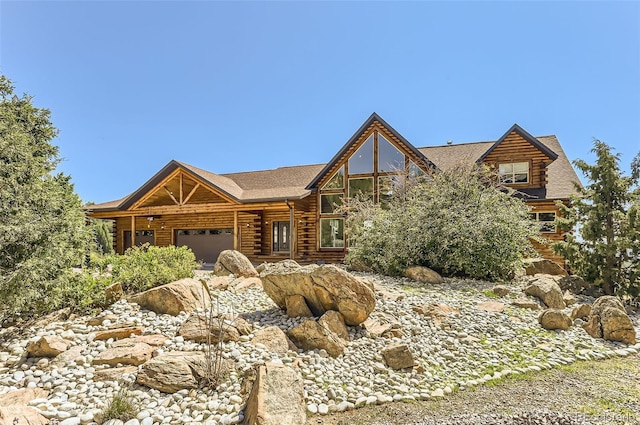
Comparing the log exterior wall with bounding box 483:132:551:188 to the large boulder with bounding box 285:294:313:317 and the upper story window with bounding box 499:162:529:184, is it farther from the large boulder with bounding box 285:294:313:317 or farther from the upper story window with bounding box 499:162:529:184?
the large boulder with bounding box 285:294:313:317

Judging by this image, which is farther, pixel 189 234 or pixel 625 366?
pixel 189 234

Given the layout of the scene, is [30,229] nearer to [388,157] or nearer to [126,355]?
[126,355]

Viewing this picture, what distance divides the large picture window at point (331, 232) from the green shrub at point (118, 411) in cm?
1349

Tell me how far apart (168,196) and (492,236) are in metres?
15.9

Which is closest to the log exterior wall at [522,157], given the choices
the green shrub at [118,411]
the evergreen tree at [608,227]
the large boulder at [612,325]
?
the evergreen tree at [608,227]

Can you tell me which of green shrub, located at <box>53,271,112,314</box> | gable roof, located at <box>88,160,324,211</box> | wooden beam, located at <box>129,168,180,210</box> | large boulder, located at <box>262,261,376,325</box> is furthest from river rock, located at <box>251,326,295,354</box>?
wooden beam, located at <box>129,168,180,210</box>

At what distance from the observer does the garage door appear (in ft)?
62.2

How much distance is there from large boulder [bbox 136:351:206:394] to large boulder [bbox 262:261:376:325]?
2006 millimetres

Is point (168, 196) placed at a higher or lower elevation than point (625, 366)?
higher

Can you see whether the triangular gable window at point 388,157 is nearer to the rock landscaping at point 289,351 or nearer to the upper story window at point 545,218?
the upper story window at point 545,218

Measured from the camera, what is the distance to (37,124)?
23.3 feet

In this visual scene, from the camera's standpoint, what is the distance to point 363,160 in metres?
16.5

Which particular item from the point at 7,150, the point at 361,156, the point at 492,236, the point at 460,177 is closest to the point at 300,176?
the point at 361,156

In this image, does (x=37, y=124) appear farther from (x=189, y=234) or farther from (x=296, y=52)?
(x=189, y=234)
